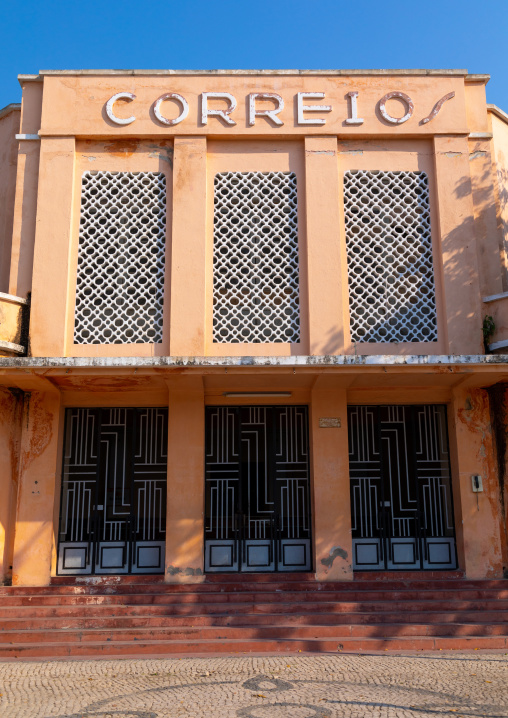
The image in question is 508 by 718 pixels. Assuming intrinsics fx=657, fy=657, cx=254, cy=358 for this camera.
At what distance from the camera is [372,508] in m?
10.6

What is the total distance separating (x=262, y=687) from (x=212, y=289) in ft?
20.0

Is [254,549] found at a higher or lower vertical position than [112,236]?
lower

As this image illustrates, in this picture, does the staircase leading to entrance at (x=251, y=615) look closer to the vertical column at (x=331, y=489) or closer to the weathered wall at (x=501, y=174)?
the vertical column at (x=331, y=489)

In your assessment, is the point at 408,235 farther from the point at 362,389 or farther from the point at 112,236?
the point at 112,236

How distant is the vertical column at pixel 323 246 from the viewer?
1047 centimetres

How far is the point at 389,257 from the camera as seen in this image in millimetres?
10969

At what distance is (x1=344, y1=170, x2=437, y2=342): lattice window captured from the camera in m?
10.7

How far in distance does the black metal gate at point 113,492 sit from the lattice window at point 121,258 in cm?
144

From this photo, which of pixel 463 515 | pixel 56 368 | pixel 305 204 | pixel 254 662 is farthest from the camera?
pixel 305 204

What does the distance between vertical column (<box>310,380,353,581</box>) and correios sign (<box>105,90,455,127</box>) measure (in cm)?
463

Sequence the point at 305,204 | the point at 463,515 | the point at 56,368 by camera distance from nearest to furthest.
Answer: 1. the point at 56,368
2. the point at 463,515
3. the point at 305,204

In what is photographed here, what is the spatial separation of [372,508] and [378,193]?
5.25m

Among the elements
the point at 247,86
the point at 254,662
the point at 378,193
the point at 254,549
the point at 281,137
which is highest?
the point at 247,86

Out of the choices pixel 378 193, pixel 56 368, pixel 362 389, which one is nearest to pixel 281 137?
pixel 378 193
